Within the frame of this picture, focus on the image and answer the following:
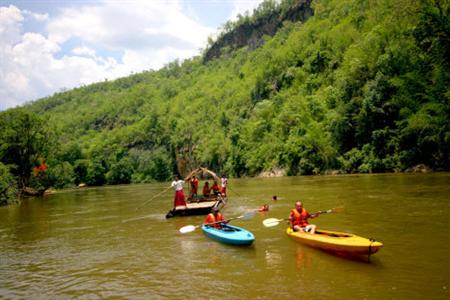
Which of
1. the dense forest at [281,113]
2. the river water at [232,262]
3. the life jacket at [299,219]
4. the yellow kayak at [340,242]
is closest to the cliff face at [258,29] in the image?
the dense forest at [281,113]

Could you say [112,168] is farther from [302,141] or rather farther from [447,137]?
[447,137]

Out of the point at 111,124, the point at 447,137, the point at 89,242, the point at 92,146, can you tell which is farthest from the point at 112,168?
the point at 89,242

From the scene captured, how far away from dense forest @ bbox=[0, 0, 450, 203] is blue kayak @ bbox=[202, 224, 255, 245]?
26305mm

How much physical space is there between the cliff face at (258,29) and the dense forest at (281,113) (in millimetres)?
1183

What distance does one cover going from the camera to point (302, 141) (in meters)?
58.8

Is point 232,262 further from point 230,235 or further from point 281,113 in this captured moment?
point 281,113

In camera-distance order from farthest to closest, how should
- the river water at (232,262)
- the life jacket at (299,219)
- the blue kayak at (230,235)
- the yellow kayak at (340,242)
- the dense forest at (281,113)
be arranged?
the dense forest at (281,113)
the life jacket at (299,219)
the blue kayak at (230,235)
the yellow kayak at (340,242)
the river water at (232,262)

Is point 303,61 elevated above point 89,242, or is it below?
above

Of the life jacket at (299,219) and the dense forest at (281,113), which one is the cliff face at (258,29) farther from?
the life jacket at (299,219)

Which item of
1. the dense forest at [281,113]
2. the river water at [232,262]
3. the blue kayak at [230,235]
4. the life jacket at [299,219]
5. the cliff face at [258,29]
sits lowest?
the river water at [232,262]

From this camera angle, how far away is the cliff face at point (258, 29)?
10635cm

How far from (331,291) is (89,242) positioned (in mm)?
10453

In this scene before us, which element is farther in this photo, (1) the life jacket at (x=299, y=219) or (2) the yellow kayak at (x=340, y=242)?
(1) the life jacket at (x=299, y=219)

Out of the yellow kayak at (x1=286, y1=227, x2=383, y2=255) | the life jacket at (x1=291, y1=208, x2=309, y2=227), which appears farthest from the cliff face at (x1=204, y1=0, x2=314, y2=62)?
the yellow kayak at (x1=286, y1=227, x2=383, y2=255)
